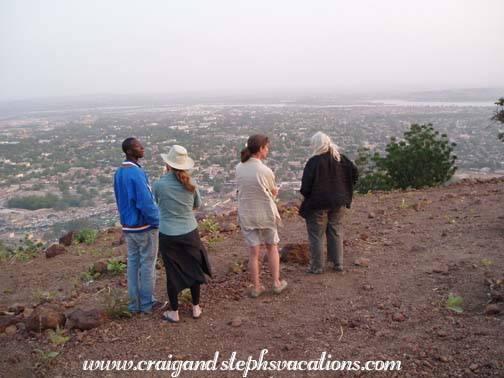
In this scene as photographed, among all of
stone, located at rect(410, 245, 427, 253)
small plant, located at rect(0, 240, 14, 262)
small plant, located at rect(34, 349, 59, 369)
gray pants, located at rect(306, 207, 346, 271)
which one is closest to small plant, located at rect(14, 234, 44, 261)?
small plant, located at rect(0, 240, 14, 262)

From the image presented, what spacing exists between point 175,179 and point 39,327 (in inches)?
73.0

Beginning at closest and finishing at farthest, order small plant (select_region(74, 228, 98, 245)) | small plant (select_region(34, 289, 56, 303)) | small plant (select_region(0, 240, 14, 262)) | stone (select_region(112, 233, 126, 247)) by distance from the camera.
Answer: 1. small plant (select_region(34, 289, 56, 303))
2. stone (select_region(112, 233, 126, 247))
3. small plant (select_region(0, 240, 14, 262))
4. small plant (select_region(74, 228, 98, 245))

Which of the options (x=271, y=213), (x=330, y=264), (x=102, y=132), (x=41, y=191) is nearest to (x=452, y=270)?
(x=330, y=264)

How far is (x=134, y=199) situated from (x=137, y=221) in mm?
216

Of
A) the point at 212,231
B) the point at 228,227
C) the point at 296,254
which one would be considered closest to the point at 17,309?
the point at 212,231

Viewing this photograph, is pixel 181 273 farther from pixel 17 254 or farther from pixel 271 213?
pixel 17 254

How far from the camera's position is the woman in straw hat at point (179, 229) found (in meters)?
3.89

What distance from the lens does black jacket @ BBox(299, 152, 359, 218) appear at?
4.50 meters

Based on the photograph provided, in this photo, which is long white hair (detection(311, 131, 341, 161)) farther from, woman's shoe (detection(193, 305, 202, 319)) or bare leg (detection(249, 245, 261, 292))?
woman's shoe (detection(193, 305, 202, 319))

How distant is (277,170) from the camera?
17.4 meters

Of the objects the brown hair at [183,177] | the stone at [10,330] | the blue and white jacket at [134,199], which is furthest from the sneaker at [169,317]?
the stone at [10,330]

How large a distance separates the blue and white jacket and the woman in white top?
837 millimetres

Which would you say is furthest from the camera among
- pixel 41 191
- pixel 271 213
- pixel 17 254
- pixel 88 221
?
pixel 41 191

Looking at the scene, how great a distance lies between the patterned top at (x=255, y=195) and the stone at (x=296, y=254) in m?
1.16
